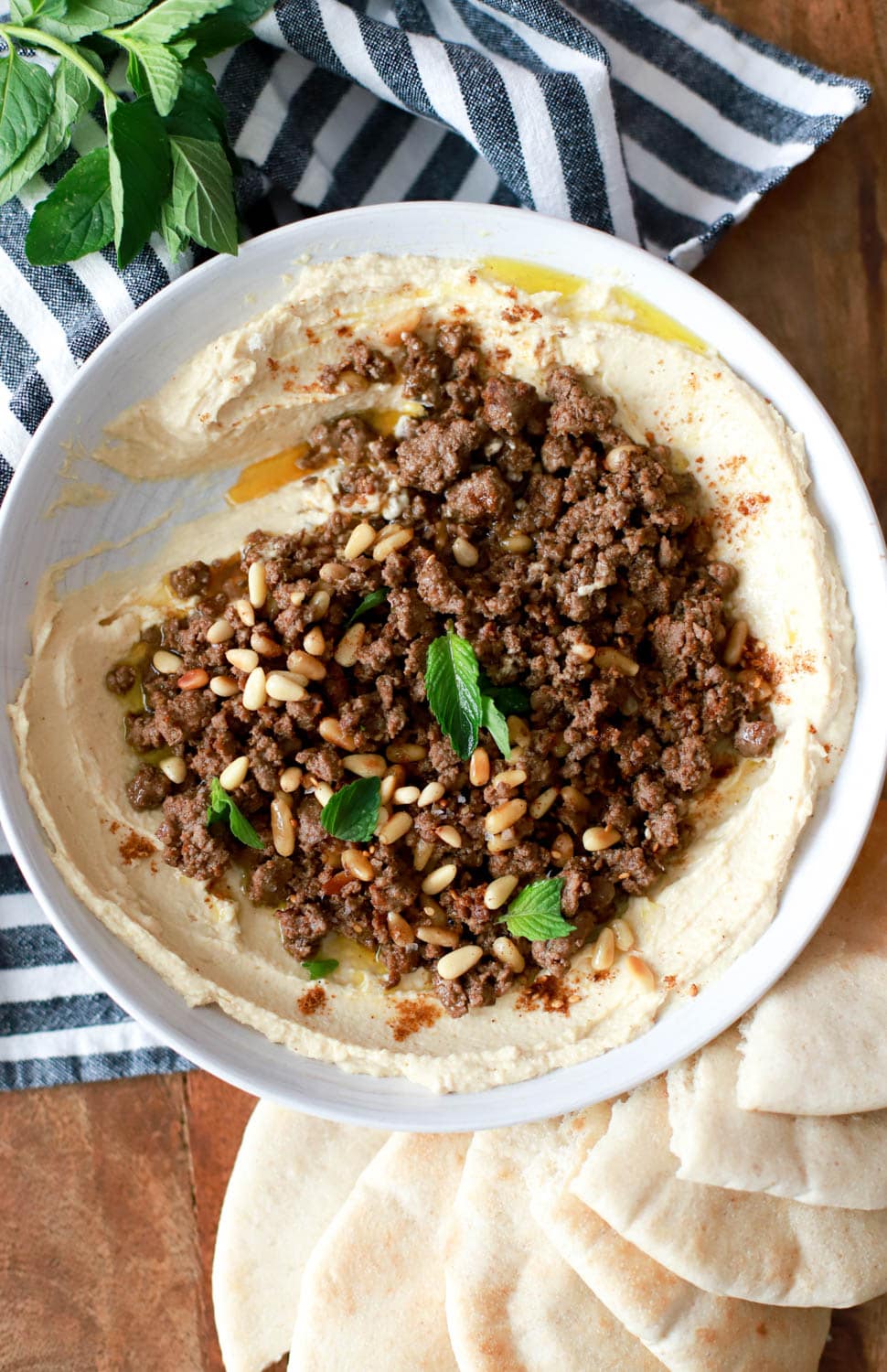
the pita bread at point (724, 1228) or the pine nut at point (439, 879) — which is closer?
the pita bread at point (724, 1228)

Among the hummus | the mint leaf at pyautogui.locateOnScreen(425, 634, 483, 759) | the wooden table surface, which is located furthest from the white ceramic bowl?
the mint leaf at pyautogui.locateOnScreen(425, 634, 483, 759)

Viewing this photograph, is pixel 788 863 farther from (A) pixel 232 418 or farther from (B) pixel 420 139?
(B) pixel 420 139

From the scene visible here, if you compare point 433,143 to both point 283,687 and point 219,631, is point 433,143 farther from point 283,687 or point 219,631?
point 283,687

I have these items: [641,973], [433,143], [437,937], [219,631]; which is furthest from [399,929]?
[433,143]

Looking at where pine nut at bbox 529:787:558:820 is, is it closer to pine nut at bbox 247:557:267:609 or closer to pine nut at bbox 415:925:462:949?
pine nut at bbox 415:925:462:949

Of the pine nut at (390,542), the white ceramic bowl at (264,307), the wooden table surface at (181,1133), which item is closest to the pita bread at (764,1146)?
the white ceramic bowl at (264,307)

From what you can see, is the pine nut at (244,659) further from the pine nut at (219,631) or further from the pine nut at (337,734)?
the pine nut at (337,734)

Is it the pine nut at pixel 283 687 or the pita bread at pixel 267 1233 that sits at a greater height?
the pine nut at pixel 283 687

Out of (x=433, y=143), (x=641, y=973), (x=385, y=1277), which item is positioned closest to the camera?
(x=641, y=973)
